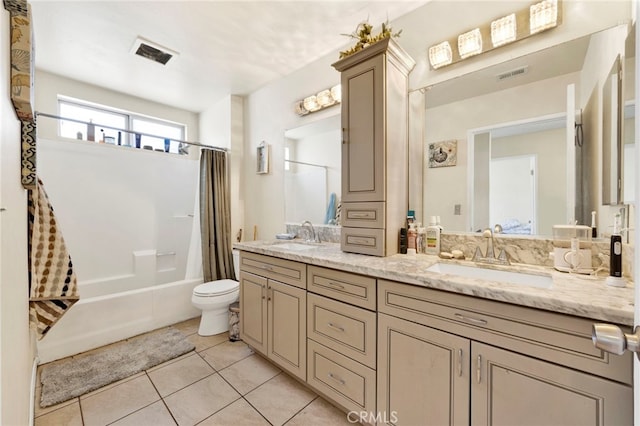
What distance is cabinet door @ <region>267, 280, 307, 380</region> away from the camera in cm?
164

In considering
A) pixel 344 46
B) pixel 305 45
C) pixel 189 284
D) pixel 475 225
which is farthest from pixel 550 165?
pixel 189 284

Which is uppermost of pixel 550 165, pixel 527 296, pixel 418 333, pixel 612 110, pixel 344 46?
pixel 344 46

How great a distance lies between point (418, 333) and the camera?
116 cm

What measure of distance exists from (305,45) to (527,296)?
7.62 ft

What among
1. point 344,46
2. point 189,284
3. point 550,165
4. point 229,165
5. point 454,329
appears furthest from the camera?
point 229,165

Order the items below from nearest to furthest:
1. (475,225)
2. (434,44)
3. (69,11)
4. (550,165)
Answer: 1. (550,165)
2. (475,225)
3. (434,44)
4. (69,11)

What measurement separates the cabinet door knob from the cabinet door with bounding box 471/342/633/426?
1.73 feet

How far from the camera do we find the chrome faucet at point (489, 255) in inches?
55.5

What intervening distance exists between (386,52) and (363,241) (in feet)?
3.86

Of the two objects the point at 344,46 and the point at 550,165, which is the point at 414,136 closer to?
the point at 550,165

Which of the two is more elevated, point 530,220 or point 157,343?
point 530,220

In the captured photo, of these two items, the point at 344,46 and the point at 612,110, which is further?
the point at 344,46

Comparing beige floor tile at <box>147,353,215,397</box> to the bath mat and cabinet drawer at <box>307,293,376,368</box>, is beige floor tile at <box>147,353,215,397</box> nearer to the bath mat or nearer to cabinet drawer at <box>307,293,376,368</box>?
the bath mat

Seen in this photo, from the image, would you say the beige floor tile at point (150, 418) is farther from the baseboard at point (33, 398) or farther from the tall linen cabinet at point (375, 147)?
the tall linen cabinet at point (375, 147)
